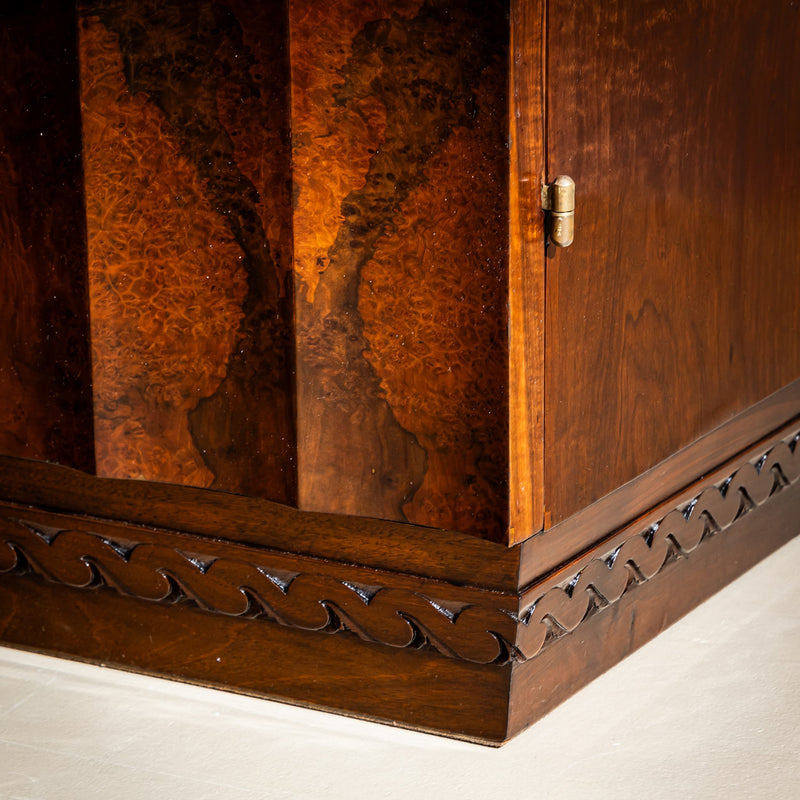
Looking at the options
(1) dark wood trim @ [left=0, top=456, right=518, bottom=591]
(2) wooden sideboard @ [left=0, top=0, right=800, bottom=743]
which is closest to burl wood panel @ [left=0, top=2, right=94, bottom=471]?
(2) wooden sideboard @ [left=0, top=0, right=800, bottom=743]

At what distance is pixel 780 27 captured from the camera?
161 cm

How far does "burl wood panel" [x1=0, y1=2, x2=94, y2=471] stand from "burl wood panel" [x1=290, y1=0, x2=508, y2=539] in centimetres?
27

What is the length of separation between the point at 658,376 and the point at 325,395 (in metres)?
0.41

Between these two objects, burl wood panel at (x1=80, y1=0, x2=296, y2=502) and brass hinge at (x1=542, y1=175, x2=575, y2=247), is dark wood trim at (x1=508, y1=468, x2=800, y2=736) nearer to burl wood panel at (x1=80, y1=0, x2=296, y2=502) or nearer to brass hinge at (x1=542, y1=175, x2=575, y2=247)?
burl wood panel at (x1=80, y1=0, x2=296, y2=502)

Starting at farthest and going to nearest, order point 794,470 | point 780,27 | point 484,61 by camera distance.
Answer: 1. point 794,470
2. point 780,27
3. point 484,61

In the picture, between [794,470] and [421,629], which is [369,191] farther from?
[794,470]

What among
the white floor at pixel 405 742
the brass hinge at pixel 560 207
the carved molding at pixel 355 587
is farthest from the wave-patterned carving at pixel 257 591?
the brass hinge at pixel 560 207

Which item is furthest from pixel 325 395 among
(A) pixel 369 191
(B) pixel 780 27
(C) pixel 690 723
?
(B) pixel 780 27

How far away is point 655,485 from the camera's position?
1.66m

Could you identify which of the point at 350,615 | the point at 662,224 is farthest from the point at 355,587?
the point at 662,224

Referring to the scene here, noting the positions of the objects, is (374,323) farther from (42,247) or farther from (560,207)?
(42,247)

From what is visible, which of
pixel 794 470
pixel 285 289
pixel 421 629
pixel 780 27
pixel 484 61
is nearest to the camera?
pixel 484 61

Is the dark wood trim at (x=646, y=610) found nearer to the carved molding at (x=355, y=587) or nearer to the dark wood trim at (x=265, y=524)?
the carved molding at (x=355, y=587)

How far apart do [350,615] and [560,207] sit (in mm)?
548
